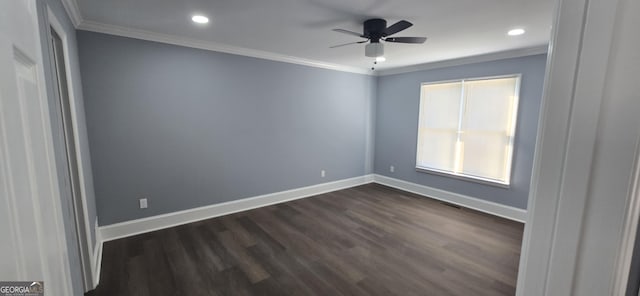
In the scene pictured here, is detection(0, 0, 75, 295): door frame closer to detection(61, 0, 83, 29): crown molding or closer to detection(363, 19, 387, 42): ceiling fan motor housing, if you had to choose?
detection(61, 0, 83, 29): crown molding

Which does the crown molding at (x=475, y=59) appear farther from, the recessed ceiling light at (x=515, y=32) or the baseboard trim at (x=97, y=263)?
A: the baseboard trim at (x=97, y=263)

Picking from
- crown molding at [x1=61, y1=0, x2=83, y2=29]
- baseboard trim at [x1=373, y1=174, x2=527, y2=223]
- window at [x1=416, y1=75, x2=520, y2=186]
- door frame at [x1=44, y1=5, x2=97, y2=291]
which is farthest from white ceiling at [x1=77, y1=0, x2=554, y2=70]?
baseboard trim at [x1=373, y1=174, x2=527, y2=223]

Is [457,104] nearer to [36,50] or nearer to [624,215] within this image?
[624,215]

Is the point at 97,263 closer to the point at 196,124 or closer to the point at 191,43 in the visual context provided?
the point at 196,124

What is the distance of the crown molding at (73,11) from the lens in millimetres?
2109

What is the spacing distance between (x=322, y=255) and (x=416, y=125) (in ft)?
10.5

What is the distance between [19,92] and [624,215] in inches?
44.1

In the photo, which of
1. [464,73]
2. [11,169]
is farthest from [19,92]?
[464,73]

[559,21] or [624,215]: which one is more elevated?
[559,21]

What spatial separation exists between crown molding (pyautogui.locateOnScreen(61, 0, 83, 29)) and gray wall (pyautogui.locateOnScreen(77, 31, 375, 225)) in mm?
171

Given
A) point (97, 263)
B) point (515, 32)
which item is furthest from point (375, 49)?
point (97, 263)

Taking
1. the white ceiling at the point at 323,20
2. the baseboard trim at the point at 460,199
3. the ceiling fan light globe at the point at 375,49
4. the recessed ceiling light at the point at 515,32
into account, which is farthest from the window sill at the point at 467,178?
the ceiling fan light globe at the point at 375,49

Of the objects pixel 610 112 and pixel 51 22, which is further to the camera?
pixel 51 22

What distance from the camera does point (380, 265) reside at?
2559 millimetres
